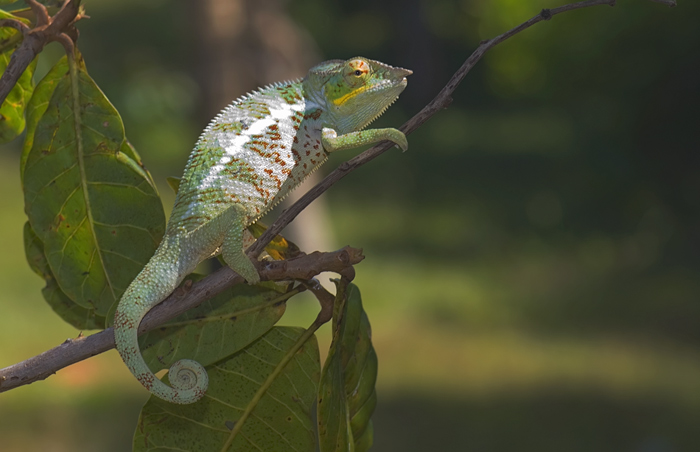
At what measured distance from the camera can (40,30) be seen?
1447 millimetres

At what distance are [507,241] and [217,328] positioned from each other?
712 centimetres

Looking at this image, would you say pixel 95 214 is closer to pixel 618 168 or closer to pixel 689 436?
pixel 689 436

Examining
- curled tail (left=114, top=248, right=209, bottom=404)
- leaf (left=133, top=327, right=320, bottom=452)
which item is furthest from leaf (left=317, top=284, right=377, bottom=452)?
curled tail (left=114, top=248, right=209, bottom=404)

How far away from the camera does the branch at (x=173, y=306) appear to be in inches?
49.1

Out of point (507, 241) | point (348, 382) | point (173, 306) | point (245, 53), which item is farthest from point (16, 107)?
point (507, 241)

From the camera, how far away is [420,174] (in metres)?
9.91

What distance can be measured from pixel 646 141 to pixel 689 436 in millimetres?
4102

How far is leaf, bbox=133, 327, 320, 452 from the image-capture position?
150 cm

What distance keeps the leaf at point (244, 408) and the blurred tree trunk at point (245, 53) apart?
4.68m

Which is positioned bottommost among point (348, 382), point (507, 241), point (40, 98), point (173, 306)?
point (507, 241)

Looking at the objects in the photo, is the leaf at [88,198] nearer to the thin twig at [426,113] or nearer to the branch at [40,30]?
the branch at [40,30]

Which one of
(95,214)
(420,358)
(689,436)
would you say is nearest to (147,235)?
(95,214)

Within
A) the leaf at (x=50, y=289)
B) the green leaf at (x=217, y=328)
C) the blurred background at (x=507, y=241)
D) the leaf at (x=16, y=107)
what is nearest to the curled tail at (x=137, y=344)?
the green leaf at (x=217, y=328)

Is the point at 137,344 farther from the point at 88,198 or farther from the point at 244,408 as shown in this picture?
the point at 88,198
